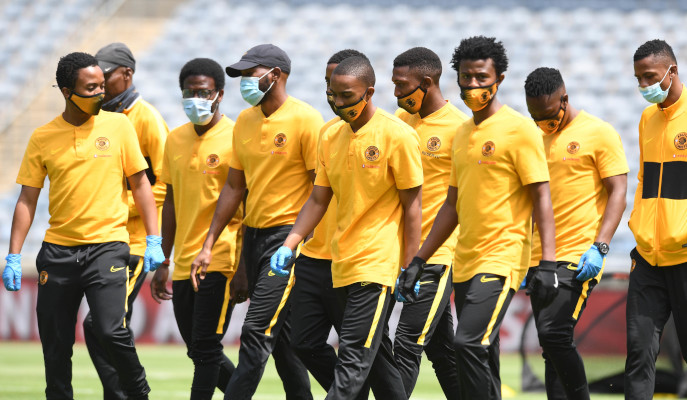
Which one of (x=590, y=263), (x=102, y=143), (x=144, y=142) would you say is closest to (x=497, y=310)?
(x=590, y=263)

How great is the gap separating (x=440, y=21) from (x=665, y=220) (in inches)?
564

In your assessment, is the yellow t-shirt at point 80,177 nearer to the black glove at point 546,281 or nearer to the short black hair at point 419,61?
the short black hair at point 419,61

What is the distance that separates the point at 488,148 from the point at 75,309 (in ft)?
9.78

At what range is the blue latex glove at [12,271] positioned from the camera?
696 cm

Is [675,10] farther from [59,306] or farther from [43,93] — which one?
[59,306]

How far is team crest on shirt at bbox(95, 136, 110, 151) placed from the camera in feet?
22.6

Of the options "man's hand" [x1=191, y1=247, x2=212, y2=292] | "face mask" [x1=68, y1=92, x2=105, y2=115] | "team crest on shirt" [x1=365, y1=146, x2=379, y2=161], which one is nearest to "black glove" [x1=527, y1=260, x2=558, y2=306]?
"team crest on shirt" [x1=365, y1=146, x2=379, y2=161]

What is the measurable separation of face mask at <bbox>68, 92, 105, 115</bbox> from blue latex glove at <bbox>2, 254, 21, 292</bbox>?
1097mm

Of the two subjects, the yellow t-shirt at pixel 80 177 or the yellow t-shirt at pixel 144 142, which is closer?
the yellow t-shirt at pixel 80 177

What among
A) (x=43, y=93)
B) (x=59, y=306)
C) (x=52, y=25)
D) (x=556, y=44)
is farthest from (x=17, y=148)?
(x=59, y=306)

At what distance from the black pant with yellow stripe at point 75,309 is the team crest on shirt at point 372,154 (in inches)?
81.6

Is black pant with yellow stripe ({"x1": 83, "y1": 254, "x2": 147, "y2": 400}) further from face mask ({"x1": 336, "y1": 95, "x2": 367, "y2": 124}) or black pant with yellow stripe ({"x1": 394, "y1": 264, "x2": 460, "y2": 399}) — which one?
face mask ({"x1": 336, "y1": 95, "x2": 367, "y2": 124})

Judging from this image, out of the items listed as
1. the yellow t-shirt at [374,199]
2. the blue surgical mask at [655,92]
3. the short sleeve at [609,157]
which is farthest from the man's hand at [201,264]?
the blue surgical mask at [655,92]

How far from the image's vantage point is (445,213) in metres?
6.03
